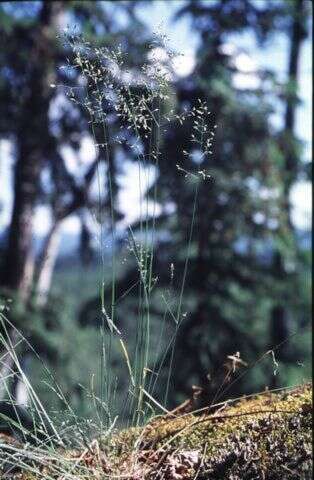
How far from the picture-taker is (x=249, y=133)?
720 centimetres

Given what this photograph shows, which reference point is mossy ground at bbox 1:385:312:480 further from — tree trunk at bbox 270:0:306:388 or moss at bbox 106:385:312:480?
tree trunk at bbox 270:0:306:388

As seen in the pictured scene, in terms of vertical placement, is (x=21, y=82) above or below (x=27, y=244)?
above

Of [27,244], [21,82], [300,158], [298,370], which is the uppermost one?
[21,82]

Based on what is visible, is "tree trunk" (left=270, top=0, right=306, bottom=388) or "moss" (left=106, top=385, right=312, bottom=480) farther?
"tree trunk" (left=270, top=0, right=306, bottom=388)

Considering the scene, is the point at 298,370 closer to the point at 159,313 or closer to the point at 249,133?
the point at 159,313

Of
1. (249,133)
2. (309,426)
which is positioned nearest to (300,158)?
(249,133)

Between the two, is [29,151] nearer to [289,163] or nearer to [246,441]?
[289,163]

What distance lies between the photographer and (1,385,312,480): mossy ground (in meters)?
1.38

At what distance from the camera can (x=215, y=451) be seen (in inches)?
56.9

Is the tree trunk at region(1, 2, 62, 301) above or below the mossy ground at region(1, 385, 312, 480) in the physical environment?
above

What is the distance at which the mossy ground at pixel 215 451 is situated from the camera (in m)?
1.38

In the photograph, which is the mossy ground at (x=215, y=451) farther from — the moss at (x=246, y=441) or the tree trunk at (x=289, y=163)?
the tree trunk at (x=289, y=163)

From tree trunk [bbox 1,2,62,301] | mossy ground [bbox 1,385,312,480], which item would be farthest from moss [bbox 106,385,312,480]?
tree trunk [bbox 1,2,62,301]

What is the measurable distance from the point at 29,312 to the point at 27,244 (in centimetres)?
87
